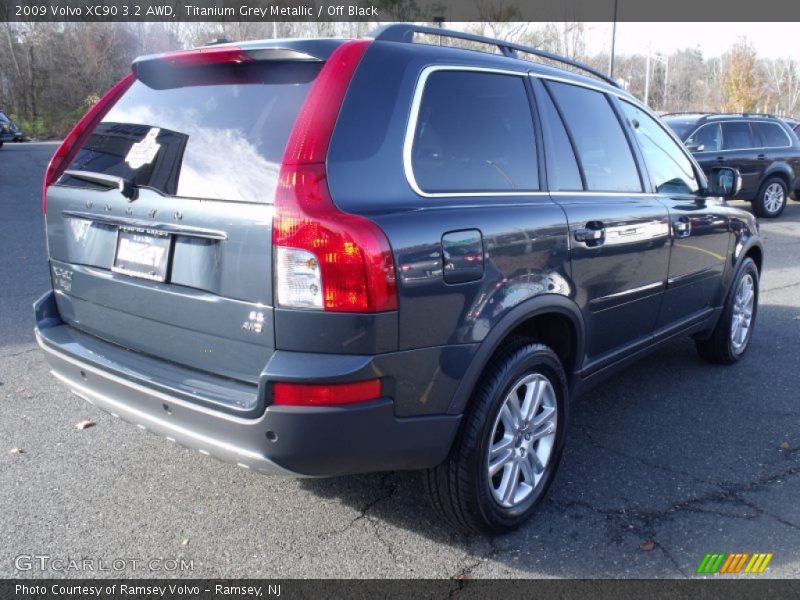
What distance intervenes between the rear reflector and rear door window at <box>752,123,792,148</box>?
13751 mm

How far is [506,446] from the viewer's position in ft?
9.66

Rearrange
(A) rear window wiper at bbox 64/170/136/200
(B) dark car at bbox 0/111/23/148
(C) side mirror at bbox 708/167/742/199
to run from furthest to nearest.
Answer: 1. (B) dark car at bbox 0/111/23/148
2. (C) side mirror at bbox 708/167/742/199
3. (A) rear window wiper at bbox 64/170/136/200

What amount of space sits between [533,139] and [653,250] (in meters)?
1.14

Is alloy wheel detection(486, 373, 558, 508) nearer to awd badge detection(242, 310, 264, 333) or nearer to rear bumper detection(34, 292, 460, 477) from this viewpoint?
rear bumper detection(34, 292, 460, 477)

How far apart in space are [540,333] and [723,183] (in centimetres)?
225

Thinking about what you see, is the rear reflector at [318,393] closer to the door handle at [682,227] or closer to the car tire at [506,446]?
the car tire at [506,446]

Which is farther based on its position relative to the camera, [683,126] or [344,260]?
[683,126]

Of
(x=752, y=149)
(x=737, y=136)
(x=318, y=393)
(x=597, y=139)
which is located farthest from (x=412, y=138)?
(x=752, y=149)

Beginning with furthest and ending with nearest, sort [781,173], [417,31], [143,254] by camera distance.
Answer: [781,173] < [417,31] < [143,254]

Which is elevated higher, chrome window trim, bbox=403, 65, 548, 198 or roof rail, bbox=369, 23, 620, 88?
roof rail, bbox=369, 23, 620, 88

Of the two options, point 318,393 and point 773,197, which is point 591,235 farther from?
point 773,197

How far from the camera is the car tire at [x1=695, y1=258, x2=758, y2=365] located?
4.97 meters

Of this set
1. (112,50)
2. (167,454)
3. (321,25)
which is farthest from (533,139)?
(112,50)

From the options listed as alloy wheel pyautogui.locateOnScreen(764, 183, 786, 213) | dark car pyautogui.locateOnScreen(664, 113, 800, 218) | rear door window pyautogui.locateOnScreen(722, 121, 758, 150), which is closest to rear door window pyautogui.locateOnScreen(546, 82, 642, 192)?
dark car pyautogui.locateOnScreen(664, 113, 800, 218)
